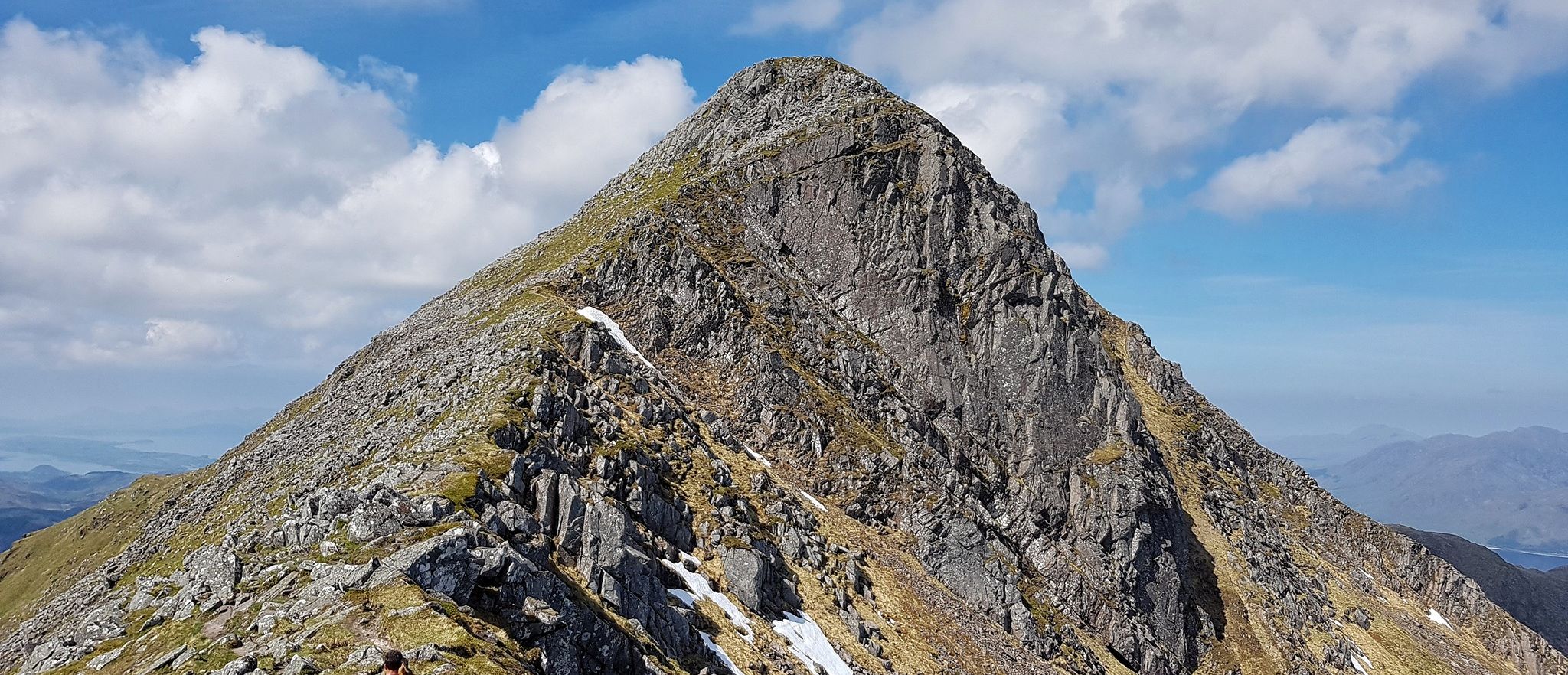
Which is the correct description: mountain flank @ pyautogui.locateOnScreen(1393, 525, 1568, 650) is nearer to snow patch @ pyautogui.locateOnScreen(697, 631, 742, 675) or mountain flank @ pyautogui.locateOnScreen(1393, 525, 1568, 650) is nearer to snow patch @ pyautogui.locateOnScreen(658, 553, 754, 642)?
snow patch @ pyautogui.locateOnScreen(658, 553, 754, 642)

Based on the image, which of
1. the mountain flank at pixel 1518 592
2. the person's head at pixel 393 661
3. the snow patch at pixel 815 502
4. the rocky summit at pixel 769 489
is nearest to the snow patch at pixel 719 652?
the rocky summit at pixel 769 489

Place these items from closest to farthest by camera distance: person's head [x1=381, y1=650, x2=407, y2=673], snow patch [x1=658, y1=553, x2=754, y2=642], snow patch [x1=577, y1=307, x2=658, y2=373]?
person's head [x1=381, y1=650, x2=407, y2=673] → snow patch [x1=658, y1=553, x2=754, y2=642] → snow patch [x1=577, y1=307, x2=658, y2=373]

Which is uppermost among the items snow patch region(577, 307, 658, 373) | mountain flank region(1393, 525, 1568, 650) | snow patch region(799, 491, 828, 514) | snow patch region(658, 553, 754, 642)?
snow patch region(577, 307, 658, 373)

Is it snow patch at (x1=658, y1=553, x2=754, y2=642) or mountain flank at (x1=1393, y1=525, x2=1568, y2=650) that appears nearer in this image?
snow patch at (x1=658, y1=553, x2=754, y2=642)

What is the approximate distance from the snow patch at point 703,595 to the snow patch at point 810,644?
8.10 feet

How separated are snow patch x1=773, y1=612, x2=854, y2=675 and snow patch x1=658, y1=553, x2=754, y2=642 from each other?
2468 millimetres

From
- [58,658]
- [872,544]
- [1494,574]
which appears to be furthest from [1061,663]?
[1494,574]

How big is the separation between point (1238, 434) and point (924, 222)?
208 ft

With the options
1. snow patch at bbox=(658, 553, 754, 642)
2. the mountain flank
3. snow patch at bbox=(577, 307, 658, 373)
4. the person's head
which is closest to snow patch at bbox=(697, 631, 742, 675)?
snow patch at bbox=(658, 553, 754, 642)

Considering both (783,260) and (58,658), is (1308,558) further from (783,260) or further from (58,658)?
(58,658)

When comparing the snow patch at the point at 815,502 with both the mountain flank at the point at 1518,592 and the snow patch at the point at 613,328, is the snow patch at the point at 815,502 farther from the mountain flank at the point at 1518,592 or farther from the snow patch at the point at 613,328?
the mountain flank at the point at 1518,592

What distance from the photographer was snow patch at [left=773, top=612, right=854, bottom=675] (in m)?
48.2

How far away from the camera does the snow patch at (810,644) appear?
48219 millimetres

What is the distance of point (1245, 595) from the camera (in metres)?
83.7
